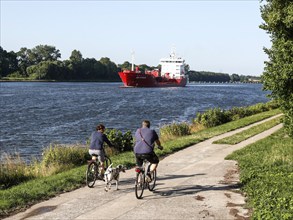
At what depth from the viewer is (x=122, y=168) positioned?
1148cm

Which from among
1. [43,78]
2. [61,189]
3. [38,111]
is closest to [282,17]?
[61,189]

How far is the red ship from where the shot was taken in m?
128

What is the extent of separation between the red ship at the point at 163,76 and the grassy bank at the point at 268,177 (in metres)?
108

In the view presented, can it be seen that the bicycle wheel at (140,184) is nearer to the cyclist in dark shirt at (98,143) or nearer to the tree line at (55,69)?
the cyclist in dark shirt at (98,143)

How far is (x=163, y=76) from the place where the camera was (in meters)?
147

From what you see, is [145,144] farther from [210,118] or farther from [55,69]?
[55,69]

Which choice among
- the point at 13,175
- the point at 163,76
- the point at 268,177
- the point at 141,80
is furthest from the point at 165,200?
the point at 163,76

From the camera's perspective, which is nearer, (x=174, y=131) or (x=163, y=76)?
(x=174, y=131)

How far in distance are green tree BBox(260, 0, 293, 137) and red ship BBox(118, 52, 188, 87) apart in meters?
110

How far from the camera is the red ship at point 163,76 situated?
Result: 128m

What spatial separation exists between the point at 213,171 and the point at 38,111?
41633mm

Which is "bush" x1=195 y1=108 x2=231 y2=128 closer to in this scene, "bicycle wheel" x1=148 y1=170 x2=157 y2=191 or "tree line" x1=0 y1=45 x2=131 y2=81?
"bicycle wheel" x1=148 y1=170 x2=157 y2=191

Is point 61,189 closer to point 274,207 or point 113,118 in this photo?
point 274,207

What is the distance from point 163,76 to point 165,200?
137m
